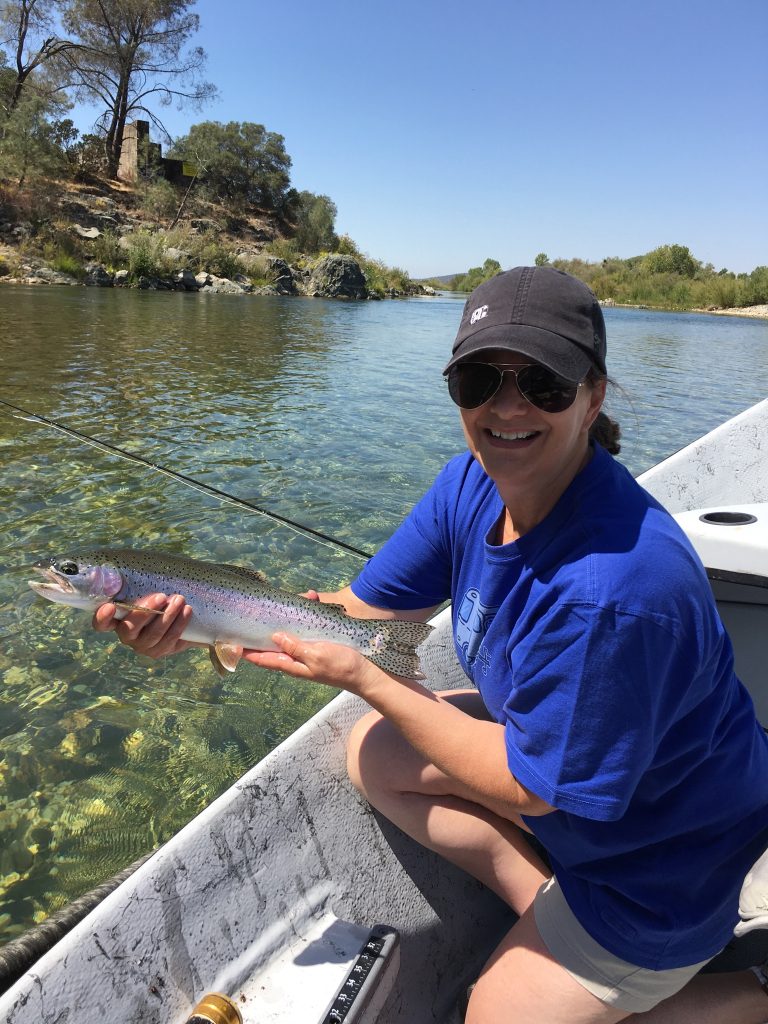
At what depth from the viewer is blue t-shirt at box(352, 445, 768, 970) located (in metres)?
1.46

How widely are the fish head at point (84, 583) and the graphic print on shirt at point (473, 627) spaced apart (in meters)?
1.30

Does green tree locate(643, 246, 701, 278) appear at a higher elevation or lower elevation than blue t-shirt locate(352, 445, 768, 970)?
higher

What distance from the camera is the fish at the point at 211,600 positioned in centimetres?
246

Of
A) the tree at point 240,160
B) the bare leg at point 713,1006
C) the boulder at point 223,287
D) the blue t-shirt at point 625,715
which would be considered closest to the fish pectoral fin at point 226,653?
the blue t-shirt at point 625,715

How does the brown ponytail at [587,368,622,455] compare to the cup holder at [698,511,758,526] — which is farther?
the cup holder at [698,511,758,526]

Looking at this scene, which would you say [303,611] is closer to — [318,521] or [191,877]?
[191,877]

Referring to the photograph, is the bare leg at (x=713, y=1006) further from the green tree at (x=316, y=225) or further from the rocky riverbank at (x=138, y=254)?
the green tree at (x=316, y=225)

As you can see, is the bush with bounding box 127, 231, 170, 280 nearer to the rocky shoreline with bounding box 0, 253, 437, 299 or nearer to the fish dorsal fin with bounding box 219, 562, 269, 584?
the rocky shoreline with bounding box 0, 253, 437, 299

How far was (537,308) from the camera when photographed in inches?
64.9

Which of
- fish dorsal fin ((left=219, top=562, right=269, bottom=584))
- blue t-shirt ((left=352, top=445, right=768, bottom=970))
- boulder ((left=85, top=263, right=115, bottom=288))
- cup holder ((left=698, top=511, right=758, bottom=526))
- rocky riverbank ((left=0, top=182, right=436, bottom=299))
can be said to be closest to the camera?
blue t-shirt ((left=352, top=445, right=768, bottom=970))

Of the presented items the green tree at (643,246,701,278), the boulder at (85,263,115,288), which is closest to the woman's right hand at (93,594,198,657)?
the boulder at (85,263,115,288)

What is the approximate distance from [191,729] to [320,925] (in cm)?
218

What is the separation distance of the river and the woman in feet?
1.78

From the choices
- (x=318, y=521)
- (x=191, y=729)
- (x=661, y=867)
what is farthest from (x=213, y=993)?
(x=318, y=521)
